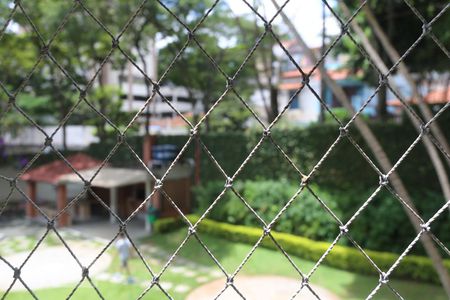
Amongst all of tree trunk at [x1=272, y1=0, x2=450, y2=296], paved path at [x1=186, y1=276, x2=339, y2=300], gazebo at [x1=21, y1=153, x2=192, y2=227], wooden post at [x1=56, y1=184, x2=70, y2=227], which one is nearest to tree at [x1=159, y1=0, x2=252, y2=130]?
gazebo at [x1=21, y1=153, x2=192, y2=227]

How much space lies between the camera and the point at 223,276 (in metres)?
5.96

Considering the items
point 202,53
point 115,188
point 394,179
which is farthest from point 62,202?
point 394,179

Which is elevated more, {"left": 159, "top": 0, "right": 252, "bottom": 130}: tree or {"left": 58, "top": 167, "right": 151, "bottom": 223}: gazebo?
{"left": 159, "top": 0, "right": 252, "bottom": 130}: tree

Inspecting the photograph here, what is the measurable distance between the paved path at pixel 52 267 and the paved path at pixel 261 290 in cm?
168

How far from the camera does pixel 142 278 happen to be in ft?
18.8

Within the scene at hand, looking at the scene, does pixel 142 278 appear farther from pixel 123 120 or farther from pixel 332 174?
pixel 123 120

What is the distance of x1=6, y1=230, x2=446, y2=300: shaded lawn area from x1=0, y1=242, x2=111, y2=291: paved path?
254 millimetres

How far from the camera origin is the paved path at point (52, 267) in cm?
566

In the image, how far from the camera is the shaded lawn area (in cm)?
516

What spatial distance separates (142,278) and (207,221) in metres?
2.25

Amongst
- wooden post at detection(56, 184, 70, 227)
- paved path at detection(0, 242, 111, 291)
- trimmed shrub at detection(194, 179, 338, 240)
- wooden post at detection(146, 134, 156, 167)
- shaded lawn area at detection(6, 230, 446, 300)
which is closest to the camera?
shaded lawn area at detection(6, 230, 446, 300)

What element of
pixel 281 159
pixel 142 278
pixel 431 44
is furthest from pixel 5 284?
pixel 431 44

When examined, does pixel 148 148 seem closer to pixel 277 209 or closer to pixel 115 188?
pixel 115 188

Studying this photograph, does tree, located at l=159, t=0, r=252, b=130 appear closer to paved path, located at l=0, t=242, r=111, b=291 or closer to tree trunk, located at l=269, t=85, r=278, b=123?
tree trunk, located at l=269, t=85, r=278, b=123
